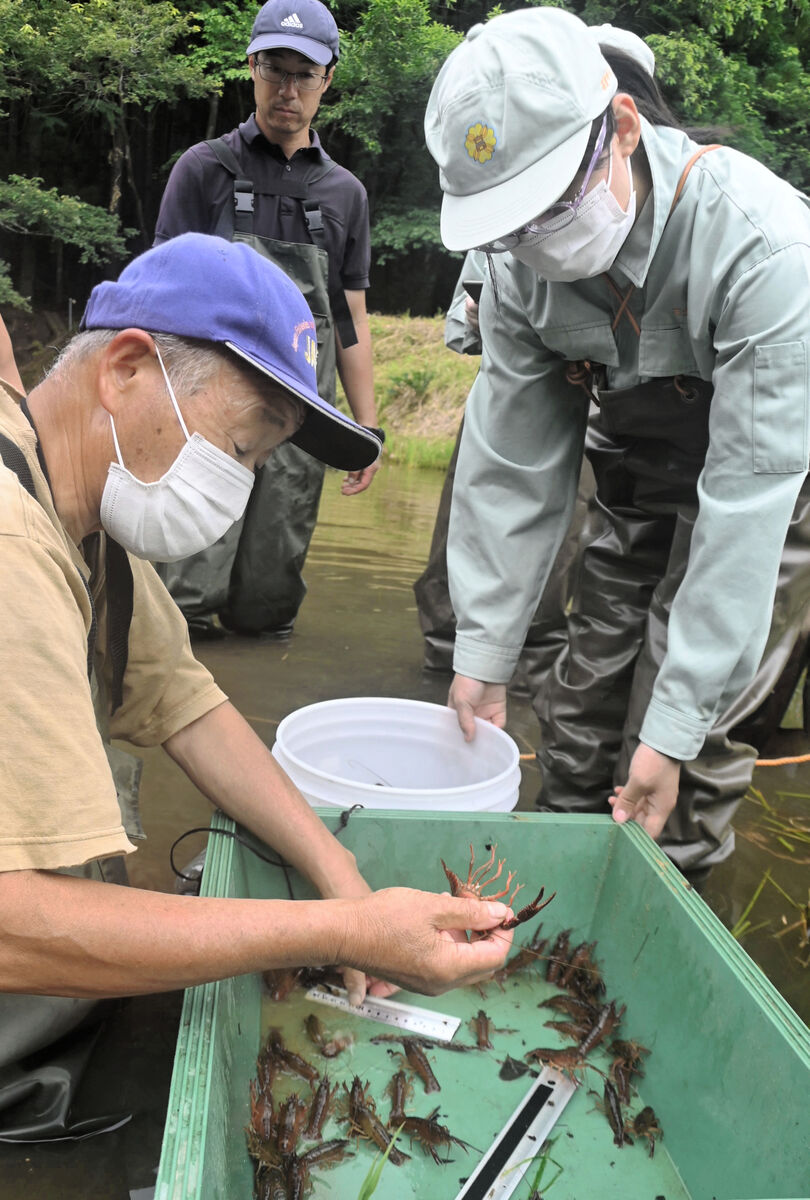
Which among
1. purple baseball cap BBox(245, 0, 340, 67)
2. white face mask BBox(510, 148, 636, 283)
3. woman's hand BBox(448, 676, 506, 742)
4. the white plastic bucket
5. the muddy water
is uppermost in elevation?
purple baseball cap BBox(245, 0, 340, 67)

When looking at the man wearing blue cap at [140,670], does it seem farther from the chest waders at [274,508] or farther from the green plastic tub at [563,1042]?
the chest waders at [274,508]

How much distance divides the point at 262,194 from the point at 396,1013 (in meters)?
3.99

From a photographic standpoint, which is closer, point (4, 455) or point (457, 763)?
point (4, 455)

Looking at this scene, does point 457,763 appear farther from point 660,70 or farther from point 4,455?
point 660,70

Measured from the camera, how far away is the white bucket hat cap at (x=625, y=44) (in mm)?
2592

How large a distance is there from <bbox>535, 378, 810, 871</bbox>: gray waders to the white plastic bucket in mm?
452

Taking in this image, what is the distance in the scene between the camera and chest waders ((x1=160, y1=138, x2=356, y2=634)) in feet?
15.9

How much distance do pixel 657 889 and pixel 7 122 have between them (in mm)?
26783

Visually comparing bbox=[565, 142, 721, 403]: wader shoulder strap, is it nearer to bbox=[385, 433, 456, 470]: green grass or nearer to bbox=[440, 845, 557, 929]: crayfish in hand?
bbox=[440, 845, 557, 929]: crayfish in hand

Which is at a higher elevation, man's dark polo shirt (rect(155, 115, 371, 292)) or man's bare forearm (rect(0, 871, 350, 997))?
man's dark polo shirt (rect(155, 115, 371, 292))

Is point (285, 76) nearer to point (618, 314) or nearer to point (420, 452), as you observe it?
point (618, 314)

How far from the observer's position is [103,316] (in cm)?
→ 183

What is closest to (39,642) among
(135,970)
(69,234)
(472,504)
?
(135,970)

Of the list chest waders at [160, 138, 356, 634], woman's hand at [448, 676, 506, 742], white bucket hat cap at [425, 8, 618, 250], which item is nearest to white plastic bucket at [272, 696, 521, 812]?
woman's hand at [448, 676, 506, 742]
